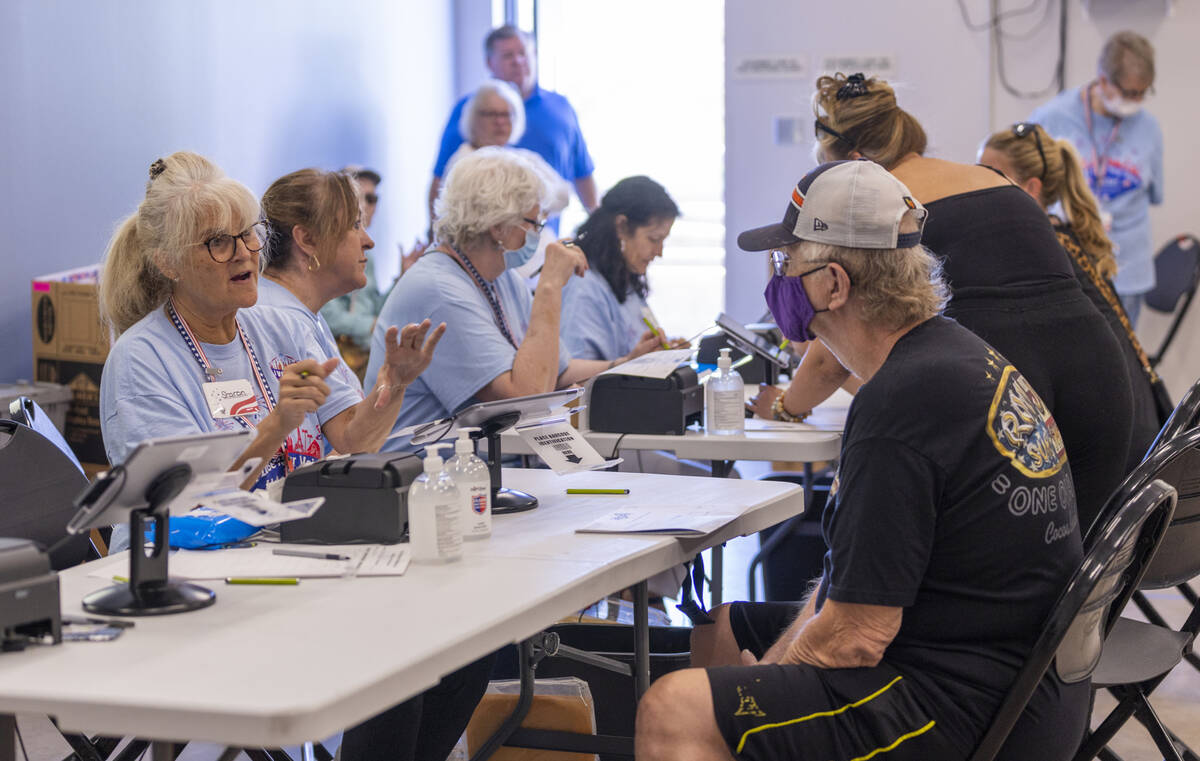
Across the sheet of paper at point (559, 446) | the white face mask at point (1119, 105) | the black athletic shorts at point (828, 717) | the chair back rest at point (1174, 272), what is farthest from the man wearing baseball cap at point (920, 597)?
the chair back rest at point (1174, 272)

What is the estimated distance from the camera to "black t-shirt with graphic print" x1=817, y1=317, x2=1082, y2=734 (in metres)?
1.53

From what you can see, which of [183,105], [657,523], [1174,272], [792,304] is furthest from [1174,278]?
[657,523]

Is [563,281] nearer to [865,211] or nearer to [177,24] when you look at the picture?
[865,211]

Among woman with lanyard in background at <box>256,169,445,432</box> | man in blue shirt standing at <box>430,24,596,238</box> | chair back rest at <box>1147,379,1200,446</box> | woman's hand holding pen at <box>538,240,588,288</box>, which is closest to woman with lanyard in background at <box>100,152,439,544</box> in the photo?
woman with lanyard in background at <box>256,169,445,432</box>

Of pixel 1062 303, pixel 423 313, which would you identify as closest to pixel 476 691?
pixel 423 313

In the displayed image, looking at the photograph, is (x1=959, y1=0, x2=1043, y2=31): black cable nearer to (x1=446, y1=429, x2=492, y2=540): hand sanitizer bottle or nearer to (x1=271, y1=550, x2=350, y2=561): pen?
(x1=446, y1=429, x2=492, y2=540): hand sanitizer bottle

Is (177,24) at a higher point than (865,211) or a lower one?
higher

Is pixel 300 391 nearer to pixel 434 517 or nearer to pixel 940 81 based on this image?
pixel 434 517

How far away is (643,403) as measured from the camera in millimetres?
2904

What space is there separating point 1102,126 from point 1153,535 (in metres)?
5.17

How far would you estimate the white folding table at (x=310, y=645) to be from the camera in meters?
1.14

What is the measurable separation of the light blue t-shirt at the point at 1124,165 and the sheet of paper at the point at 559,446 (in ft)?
16.3

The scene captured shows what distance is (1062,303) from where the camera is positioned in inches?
95.2

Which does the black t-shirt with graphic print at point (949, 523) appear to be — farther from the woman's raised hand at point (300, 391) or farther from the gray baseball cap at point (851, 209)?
the woman's raised hand at point (300, 391)
